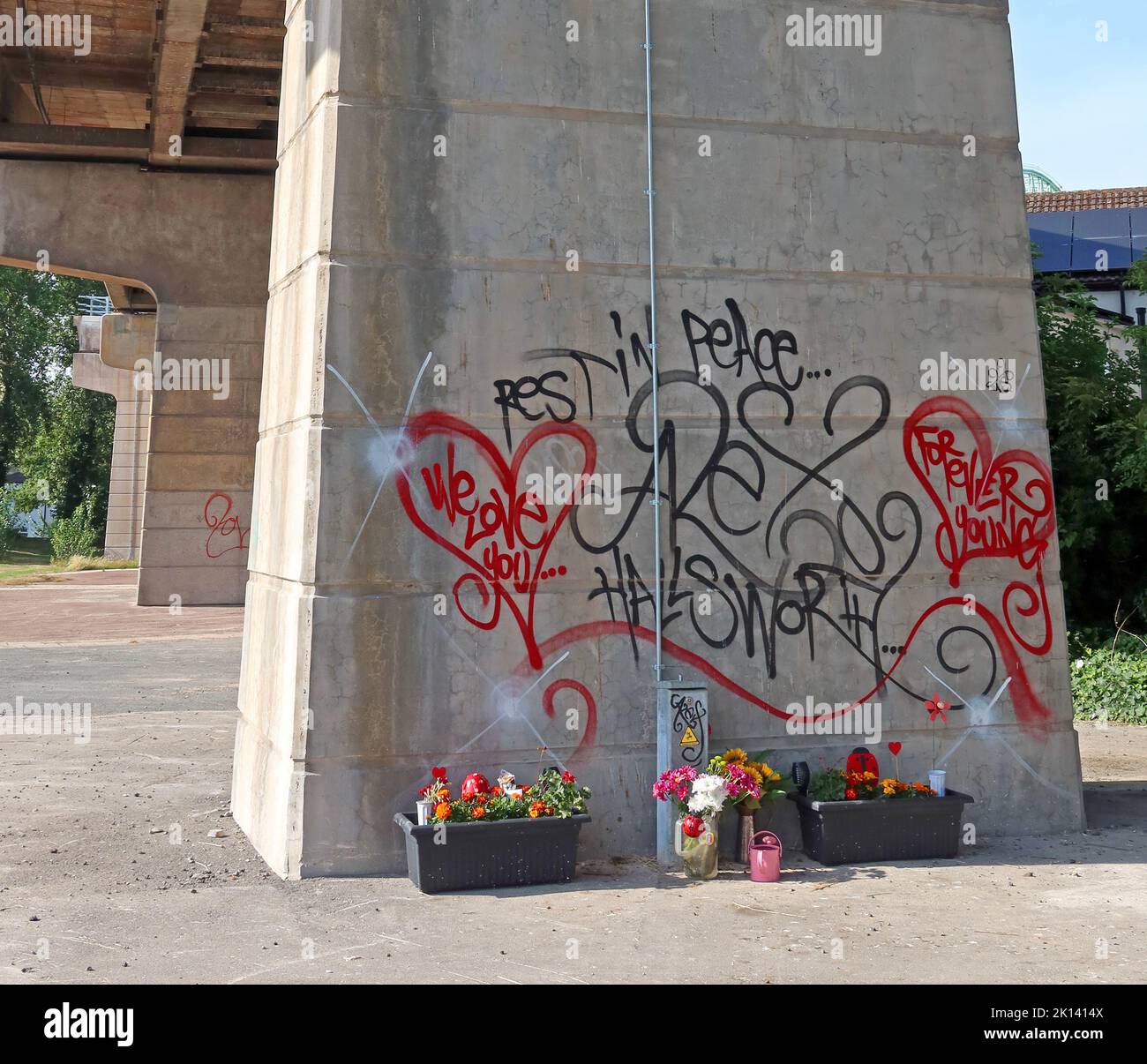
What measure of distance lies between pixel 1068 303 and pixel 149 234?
618 inches

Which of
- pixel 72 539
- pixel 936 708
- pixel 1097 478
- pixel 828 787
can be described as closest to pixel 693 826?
pixel 828 787

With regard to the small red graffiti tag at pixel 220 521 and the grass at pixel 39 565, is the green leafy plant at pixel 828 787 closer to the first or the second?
the small red graffiti tag at pixel 220 521

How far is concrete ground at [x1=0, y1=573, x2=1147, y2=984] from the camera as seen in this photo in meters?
5.11

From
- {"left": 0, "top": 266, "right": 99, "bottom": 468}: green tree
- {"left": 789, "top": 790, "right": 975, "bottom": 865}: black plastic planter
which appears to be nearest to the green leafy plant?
{"left": 789, "top": 790, "right": 975, "bottom": 865}: black plastic planter

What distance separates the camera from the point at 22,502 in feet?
188

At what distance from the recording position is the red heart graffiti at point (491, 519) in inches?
267

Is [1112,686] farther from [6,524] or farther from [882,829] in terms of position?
[6,524]

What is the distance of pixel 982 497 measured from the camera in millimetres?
7656

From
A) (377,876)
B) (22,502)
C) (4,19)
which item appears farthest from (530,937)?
(22,502)

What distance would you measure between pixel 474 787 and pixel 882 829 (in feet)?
7.40

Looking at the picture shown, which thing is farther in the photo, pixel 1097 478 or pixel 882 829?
pixel 1097 478

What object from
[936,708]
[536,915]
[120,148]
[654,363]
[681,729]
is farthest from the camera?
[120,148]

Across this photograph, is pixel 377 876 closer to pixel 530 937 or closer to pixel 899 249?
pixel 530 937

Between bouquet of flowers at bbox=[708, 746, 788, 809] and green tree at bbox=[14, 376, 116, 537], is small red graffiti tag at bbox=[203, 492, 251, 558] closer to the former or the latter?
bouquet of flowers at bbox=[708, 746, 788, 809]
